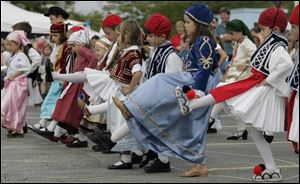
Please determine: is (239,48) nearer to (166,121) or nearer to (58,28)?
(58,28)

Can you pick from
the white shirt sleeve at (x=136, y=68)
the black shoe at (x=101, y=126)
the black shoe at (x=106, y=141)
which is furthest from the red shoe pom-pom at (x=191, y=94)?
the black shoe at (x=101, y=126)

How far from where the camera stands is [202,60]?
7078 millimetres

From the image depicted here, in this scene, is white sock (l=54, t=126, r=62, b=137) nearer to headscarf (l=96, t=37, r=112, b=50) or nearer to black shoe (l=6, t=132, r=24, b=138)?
black shoe (l=6, t=132, r=24, b=138)

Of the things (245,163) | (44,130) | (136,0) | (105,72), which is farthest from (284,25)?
(136,0)

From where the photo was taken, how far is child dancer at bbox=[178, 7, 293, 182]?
6.75m

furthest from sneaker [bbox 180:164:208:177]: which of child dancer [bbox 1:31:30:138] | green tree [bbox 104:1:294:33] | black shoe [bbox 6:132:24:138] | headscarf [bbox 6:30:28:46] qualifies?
green tree [bbox 104:1:294:33]

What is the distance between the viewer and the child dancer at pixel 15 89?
35.7 ft

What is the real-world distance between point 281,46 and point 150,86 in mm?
1281

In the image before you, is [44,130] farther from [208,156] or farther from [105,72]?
[208,156]

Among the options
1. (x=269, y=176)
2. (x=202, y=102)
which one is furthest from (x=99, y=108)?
(x=269, y=176)

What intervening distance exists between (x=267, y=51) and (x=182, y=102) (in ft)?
3.03

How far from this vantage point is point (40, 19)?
2400cm

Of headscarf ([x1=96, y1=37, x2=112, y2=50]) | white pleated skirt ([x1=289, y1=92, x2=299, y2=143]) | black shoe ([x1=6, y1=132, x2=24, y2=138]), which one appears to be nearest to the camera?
white pleated skirt ([x1=289, y1=92, x2=299, y2=143])

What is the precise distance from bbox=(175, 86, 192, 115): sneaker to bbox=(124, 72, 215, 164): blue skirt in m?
0.09
